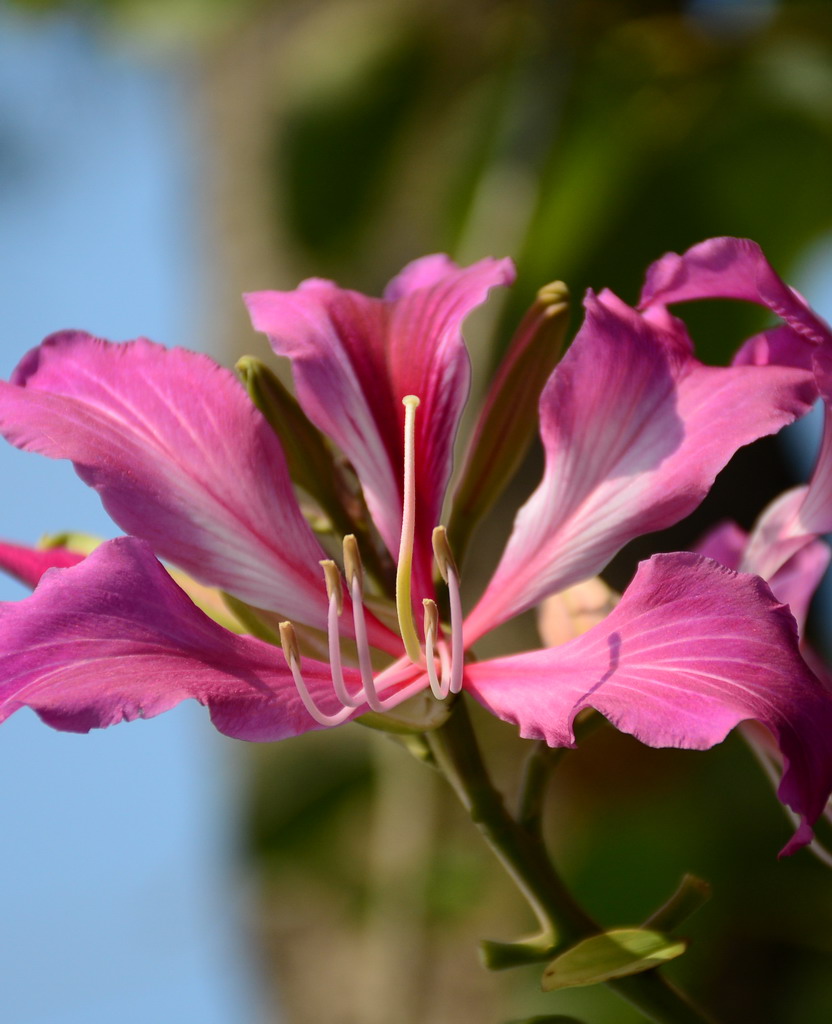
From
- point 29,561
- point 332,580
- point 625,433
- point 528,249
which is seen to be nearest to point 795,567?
point 625,433

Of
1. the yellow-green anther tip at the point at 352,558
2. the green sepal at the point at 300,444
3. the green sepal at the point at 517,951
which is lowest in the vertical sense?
the green sepal at the point at 517,951

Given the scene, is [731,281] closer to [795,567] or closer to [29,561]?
[795,567]

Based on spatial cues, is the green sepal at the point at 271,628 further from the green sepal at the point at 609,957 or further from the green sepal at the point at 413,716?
the green sepal at the point at 609,957

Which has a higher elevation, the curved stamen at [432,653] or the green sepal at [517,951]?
the curved stamen at [432,653]

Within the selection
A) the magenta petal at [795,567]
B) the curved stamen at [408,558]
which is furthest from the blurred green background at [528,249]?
the curved stamen at [408,558]

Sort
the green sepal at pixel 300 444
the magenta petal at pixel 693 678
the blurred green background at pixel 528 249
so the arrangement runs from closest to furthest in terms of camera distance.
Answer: the magenta petal at pixel 693 678 < the green sepal at pixel 300 444 < the blurred green background at pixel 528 249

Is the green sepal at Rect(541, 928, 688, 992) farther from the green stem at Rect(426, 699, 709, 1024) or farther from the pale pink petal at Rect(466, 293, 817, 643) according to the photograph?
the pale pink petal at Rect(466, 293, 817, 643)

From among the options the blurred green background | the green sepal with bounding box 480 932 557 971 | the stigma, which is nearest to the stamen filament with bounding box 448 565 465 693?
the stigma

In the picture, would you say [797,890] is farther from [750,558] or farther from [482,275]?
[482,275]

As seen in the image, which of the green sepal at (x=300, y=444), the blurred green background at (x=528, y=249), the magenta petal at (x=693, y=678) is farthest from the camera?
the blurred green background at (x=528, y=249)
